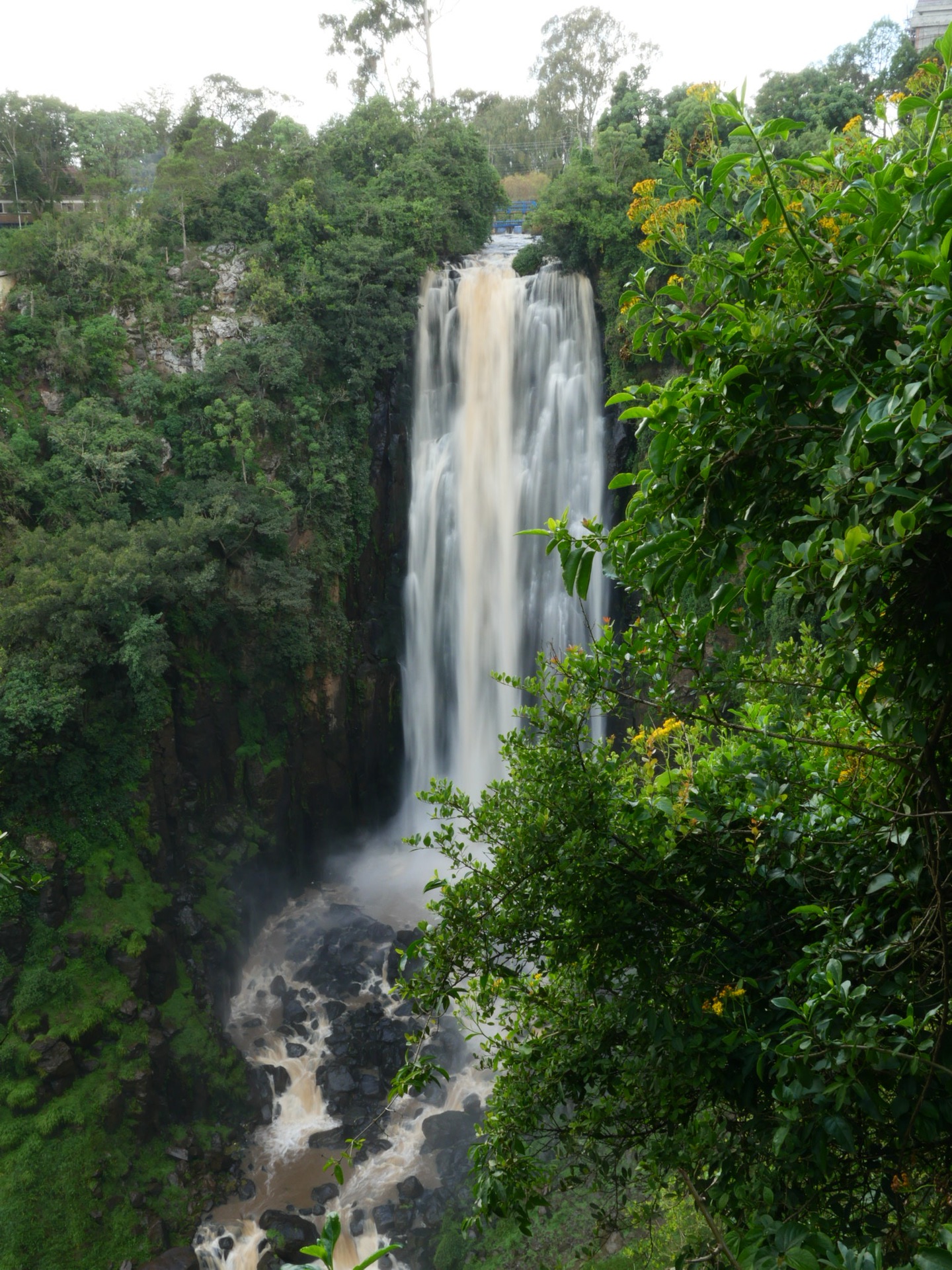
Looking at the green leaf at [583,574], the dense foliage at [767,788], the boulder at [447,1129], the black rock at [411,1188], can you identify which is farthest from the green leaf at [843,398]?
the boulder at [447,1129]

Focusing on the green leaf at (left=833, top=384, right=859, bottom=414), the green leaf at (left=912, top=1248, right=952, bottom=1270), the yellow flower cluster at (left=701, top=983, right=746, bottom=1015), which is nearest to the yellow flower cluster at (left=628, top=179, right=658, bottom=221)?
the green leaf at (left=833, top=384, right=859, bottom=414)

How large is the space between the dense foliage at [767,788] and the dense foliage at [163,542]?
26.2 ft

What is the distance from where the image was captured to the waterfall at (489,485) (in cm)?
1438

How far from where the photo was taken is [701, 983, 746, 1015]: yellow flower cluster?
9.13ft

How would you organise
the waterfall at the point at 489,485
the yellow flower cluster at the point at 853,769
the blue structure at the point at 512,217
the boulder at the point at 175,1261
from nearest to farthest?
1. the yellow flower cluster at the point at 853,769
2. the boulder at the point at 175,1261
3. the waterfall at the point at 489,485
4. the blue structure at the point at 512,217

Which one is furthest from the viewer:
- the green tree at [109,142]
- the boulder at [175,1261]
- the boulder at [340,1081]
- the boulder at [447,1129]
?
the green tree at [109,142]

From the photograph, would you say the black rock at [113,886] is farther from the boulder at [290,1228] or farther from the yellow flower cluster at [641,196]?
the yellow flower cluster at [641,196]

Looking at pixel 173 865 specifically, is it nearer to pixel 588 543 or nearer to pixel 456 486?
pixel 456 486

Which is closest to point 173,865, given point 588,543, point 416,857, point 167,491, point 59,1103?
point 59,1103

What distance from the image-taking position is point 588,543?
2354mm

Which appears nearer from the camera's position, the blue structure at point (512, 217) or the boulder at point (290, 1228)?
the boulder at point (290, 1228)

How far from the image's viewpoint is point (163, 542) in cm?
1162

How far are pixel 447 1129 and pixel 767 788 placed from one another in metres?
8.56

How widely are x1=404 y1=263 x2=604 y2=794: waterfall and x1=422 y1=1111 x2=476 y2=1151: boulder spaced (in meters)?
5.39
